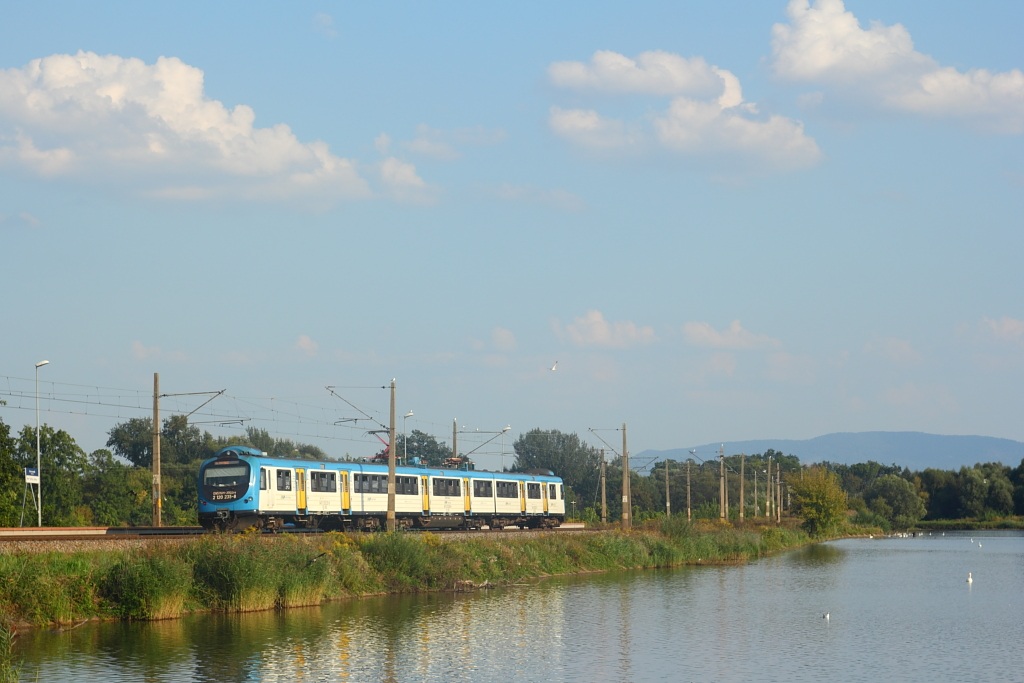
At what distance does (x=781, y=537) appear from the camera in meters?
86.1

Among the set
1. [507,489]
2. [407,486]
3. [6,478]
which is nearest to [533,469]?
[507,489]

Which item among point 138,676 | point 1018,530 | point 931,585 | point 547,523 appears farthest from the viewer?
point 1018,530

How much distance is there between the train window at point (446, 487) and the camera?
57.9 m

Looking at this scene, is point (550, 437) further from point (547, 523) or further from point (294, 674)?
point (294, 674)

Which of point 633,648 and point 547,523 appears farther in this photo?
point 547,523

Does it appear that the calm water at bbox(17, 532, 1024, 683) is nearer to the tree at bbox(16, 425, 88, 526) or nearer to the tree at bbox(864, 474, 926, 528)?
the tree at bbox(16, 425, 88, 526)

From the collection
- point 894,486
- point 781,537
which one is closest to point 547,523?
point 781,537

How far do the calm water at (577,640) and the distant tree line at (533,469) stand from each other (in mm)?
25756

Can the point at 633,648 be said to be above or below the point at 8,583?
below

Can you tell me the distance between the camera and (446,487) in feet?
A: 193

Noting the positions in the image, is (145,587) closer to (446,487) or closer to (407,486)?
(407,486)

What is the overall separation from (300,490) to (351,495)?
394 centimetres

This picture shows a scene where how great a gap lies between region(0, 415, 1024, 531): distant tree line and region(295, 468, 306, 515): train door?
1371cm

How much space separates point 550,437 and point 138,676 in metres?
150
